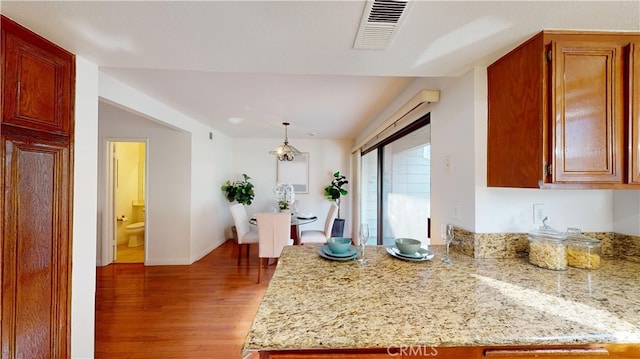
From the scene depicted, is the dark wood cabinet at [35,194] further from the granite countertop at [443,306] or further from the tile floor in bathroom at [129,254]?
the tile floor in bathroom at [129,254]

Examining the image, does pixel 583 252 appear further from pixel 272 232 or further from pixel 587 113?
pixel 272 232

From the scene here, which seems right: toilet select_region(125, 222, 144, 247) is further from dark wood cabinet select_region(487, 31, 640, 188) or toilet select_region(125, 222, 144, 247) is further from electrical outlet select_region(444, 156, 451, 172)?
dark wood cabinet select_region(487, 31, 640, 188)

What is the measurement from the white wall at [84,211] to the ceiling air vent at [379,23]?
5.53 feet

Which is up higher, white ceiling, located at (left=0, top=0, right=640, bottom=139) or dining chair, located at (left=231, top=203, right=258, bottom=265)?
white ceiling, located at (left=0, top=0, right=640, bottom=139)

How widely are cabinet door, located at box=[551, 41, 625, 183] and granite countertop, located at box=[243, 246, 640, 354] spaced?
1.60 ft

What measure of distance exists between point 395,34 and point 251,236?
3.19 m

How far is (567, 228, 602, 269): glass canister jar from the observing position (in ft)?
4.07

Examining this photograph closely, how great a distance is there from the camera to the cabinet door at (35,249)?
1.12 m

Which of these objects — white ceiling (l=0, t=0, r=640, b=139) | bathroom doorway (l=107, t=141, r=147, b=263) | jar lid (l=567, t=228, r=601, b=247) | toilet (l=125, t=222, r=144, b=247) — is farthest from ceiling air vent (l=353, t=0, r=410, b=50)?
toilet (l=125, t=222, r=144, b=247)

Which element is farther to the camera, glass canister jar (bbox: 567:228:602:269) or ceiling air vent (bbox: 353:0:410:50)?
glass canister jar (bbox: 567:228:602:269)

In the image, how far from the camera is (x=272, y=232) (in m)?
3.10

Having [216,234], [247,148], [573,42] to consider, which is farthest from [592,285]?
[247,148]

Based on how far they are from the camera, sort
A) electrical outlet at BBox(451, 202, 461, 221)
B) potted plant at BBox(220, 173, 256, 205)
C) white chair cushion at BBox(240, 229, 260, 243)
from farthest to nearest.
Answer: potted plant at BBox(220, 173, 256, 205)
white chair cushion at BBox(240, 229, 260, 243)
electrical outlet at BBox(451, 202, 461, 221)

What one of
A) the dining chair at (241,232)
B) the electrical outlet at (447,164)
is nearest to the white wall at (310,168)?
the dining chair at (241,232)
